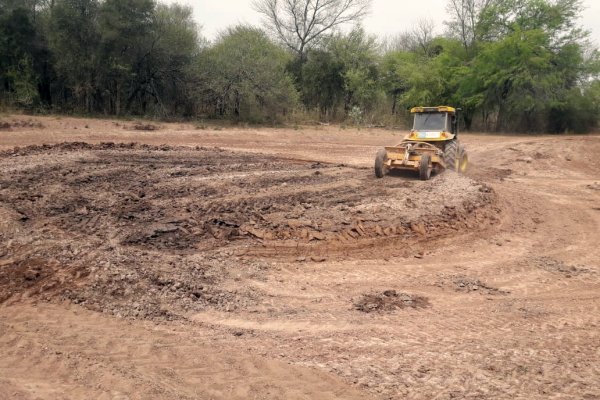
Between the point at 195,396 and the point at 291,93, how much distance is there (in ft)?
82.6

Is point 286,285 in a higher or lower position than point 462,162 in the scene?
lower

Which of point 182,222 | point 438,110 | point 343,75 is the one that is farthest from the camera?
point 343,75

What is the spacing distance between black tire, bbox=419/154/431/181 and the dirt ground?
33 cm

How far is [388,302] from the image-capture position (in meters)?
6.20

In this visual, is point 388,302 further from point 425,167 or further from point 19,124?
point 19,124

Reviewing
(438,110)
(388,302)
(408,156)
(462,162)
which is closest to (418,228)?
(388,302)

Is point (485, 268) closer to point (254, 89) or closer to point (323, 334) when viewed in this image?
point (323, 334)

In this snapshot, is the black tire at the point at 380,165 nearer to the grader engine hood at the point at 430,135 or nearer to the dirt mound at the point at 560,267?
the grader engine hood at the point at 430,135

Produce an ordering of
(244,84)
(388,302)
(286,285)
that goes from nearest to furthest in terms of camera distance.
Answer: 1. (388,302)
2. (286,285)
3. (244,84)

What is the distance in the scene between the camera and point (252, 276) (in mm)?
7004

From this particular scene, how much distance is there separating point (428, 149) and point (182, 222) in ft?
24.1

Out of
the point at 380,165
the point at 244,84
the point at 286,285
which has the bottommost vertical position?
the point at 286,285

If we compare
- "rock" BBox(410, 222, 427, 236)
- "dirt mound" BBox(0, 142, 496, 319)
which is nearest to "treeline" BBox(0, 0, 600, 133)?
"dirt mound" BBox(0, 142, 496, 319)

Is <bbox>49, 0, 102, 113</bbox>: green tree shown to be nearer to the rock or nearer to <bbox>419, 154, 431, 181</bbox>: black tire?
<bbox>419, 154, 431, 181</bbox>: black tire
